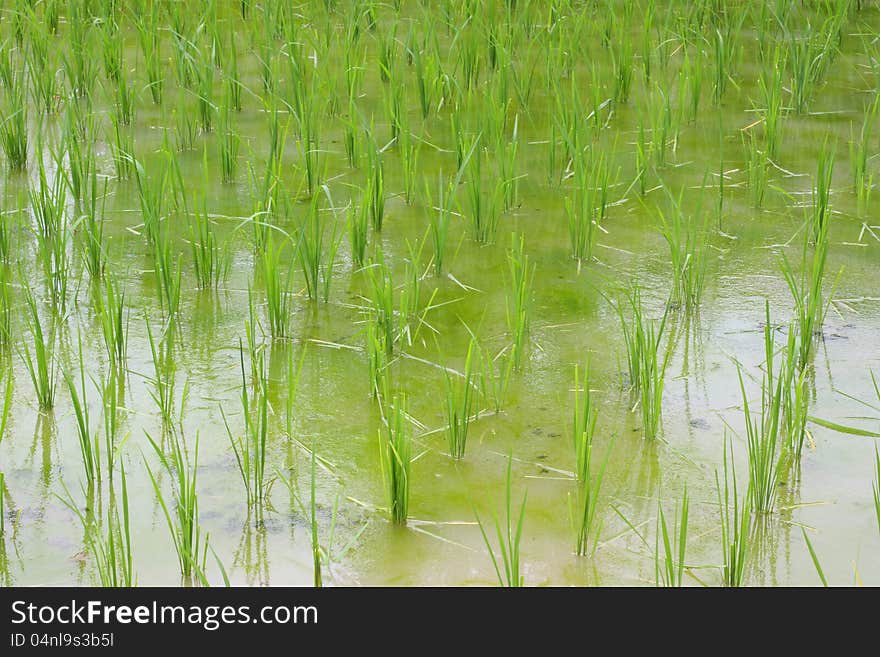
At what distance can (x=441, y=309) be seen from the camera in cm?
280

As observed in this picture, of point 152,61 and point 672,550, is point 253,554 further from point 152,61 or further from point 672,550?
point 152,61

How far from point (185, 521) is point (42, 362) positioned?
607mm

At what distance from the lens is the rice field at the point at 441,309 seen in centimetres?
200

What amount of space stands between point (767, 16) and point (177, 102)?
2.27 metres

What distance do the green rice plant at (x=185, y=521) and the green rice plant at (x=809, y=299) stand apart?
1.26m

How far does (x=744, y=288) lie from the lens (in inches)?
114

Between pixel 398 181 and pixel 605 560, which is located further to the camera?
pixel 398 181

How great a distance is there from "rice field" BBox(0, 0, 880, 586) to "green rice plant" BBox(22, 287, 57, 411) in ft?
0.03

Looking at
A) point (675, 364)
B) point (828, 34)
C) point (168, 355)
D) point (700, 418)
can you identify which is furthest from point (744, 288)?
point (828, 34)

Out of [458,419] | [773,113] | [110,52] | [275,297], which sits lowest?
[458,419]

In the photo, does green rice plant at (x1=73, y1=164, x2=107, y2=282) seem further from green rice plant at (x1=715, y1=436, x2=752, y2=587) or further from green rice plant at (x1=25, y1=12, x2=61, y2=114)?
green rice plant at (x1=715, y1=436, x2=752, y2=587)

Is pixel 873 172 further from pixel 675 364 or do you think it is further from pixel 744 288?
pixel 675 364

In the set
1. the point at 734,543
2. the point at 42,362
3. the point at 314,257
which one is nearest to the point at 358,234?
the point at 314,257

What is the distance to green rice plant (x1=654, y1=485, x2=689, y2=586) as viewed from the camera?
5.80ft
